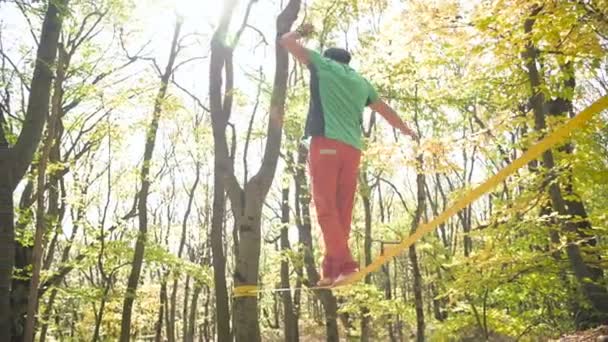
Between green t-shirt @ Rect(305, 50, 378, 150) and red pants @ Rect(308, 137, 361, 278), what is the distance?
8cm

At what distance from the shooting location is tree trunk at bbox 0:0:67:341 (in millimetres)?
5254

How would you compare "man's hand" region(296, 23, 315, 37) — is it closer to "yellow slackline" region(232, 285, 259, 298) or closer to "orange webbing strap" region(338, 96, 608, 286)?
"orange webbing strap" region(338, 96, 608, 286)

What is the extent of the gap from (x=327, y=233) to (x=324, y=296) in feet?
25.5

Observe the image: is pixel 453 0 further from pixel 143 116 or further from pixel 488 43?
pixel 143 116

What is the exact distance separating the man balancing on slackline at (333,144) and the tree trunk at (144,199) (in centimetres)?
914

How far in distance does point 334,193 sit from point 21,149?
4380mm

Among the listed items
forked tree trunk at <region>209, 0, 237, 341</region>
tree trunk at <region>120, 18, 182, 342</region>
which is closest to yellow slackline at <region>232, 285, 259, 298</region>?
forked tree trunk at <region>209, 0, 237, 341</region>

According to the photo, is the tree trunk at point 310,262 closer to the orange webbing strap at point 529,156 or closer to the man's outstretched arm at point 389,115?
Result: the man's outstretched arm at point 389,115

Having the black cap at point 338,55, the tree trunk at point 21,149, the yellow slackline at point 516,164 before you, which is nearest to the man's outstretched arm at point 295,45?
the black cap at point 338,55

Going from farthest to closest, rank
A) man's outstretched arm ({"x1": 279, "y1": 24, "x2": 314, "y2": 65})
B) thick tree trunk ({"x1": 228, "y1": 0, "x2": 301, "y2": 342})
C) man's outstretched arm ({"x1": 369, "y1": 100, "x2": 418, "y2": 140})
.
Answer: thick tree trunk ({"x1": 228, "y1": 0, "x2": 301, "y2": 342})
man's outstretched arm ({"x1": 369, "y1": 100, "x2": 418, "y2": 140})
man's outstretched arm ({"x1": 279, "y1": 24, "x2": 314, "y2": 65})

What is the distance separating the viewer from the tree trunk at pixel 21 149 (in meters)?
5.25

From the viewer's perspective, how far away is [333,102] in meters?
3.71

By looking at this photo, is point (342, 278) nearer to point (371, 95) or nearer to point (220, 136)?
point (371, 95)

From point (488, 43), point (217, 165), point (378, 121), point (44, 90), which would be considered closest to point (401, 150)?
point (488, 43)
